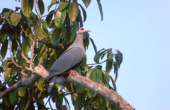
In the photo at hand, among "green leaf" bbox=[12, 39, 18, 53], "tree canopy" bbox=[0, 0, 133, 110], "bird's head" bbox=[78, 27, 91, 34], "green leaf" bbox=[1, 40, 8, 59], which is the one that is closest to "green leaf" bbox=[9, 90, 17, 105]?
"tree canopy" bbox=[0, 0, 133, 110]

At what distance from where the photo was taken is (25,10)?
4.10 metres

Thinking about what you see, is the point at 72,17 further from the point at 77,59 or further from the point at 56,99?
the point at 56,99

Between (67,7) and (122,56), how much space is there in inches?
57.2

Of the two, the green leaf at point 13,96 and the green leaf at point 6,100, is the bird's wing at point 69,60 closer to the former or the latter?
the green leaf at point 13,96

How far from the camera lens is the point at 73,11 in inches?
152

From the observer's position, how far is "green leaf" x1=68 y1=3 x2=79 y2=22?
3830 mm

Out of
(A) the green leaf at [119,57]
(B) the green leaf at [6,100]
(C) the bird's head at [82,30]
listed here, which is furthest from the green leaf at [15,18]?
(A) the green leaf at [119,57]

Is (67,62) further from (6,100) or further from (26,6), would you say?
(6,100)

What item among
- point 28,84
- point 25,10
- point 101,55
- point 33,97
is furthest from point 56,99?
point 25,10

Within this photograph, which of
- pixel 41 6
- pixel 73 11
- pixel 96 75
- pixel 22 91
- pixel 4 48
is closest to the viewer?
pixel 96 75

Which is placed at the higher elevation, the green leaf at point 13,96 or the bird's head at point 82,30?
the bird's head at point 82,30

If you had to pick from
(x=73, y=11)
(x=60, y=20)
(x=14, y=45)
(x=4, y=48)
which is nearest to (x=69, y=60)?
(x=60, y=20)

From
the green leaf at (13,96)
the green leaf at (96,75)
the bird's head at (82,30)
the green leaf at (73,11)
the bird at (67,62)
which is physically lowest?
the green leaf at (13,96)

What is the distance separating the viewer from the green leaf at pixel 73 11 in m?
3.83
